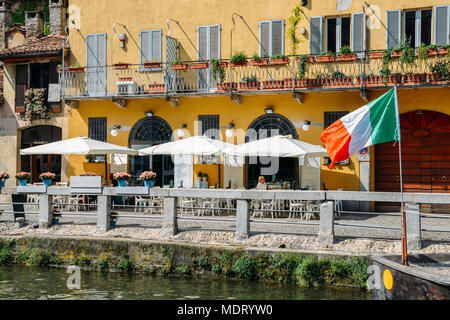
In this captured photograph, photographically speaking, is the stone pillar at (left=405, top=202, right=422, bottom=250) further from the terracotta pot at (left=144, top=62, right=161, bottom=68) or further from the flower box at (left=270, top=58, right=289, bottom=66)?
the terracotta pot at (left=144, top=62, right=161, bottom=68)

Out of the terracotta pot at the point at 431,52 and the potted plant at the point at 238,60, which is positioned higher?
the potted plant at the point at 238,60

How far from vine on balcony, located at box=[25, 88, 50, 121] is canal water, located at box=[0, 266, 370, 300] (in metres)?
10.5

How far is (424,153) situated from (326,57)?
4.29m

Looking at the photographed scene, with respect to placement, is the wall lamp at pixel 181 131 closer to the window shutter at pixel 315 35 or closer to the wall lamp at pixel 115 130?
the wall lamp at pixel 115 130

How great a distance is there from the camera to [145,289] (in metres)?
12.5

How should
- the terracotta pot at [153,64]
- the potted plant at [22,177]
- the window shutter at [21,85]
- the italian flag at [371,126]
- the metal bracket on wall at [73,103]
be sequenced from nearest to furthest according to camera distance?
the italian flag at [371,126] → the potted plant at [22,177] → the terracotta pot at [153,64] → the metal bracket on wall at [73,103] → the window shutter at [21,85]

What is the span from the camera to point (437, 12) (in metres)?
18.6

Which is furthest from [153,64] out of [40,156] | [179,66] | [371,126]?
[371,126]

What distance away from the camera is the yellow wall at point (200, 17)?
19453 mm

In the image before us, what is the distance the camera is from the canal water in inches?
463

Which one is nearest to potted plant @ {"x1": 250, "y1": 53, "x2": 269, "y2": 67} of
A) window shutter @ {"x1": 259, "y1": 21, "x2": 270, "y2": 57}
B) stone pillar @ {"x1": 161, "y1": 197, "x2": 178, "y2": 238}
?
window shutter @ {"x1": 259, "y1": 21, "x2": 270, "y2": 57}

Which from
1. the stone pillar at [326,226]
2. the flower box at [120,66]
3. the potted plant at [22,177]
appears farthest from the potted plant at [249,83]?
the stone pillar at [326,226]

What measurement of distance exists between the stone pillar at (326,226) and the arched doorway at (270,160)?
761 cm

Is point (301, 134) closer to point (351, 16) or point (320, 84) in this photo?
point (320, 84)
